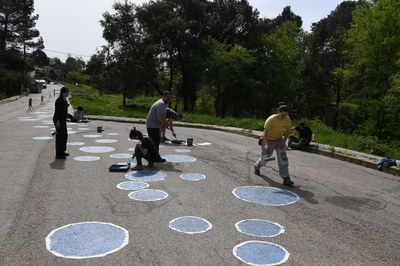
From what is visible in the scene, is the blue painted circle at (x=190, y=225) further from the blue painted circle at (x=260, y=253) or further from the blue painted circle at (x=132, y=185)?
the blue painted circle at (x=132, y=185)

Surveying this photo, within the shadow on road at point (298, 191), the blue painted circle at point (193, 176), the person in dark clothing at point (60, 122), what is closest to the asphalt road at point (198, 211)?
the shadow on road at point (298, 191)

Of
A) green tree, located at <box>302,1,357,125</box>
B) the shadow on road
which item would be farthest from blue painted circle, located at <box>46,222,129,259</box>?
green tree, located at <box>302,1,357,125</box>

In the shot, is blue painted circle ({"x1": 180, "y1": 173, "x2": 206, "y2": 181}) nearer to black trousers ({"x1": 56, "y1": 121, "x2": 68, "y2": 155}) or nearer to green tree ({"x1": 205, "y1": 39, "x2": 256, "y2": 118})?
black trousers ({"x1": 56, "y1": 121, "x2": 68, "y2": 155})

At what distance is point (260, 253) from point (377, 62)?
25693 millimetres

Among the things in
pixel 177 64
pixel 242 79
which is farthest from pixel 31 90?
pixel 242 79

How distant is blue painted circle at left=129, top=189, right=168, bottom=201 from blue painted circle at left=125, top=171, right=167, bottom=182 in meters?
0.87

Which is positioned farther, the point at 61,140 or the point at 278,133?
the point at 61,140

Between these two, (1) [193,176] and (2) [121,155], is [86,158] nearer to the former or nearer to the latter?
(2) [121,155]

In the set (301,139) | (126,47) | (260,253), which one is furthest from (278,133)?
(126,47)

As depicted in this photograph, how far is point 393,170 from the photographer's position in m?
9.76

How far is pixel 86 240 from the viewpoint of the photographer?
4.46 meters

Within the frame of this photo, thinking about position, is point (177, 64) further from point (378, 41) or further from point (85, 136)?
point (85, 136)

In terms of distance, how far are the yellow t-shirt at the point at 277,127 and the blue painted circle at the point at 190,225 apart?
326 cm

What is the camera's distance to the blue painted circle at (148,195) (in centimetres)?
621
